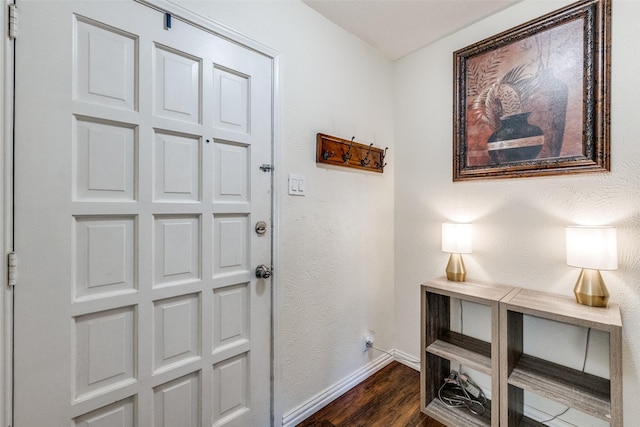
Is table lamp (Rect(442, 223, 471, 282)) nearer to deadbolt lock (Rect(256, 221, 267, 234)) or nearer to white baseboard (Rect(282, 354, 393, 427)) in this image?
white baseboard (Rect(282, 354, 393, 427))

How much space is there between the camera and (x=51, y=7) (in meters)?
0.93

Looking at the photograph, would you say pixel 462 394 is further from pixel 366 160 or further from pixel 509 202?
pixel 366 160

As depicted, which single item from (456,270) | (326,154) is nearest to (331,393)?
(456,270)

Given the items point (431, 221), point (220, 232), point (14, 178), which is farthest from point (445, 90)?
point (14, 178)

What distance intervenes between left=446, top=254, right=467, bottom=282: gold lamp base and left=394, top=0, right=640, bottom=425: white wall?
0.12 m

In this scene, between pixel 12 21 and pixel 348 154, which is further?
pixel 348 154

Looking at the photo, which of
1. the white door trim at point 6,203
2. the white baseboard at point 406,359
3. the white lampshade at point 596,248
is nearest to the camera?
the white door trim at point 6,203

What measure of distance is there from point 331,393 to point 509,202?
162 cm

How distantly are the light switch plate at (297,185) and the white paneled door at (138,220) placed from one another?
0.53 ft

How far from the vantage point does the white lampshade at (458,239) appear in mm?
1741

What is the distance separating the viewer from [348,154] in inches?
73.7

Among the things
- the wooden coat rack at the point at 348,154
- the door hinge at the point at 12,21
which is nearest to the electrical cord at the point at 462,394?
the wooden coat rack at the point at 348,154

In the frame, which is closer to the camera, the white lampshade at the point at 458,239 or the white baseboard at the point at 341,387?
the white baseboard at the point at 341,387

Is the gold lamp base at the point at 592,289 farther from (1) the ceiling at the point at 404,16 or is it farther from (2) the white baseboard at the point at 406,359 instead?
(1) the ceiling at the point at 404,16
